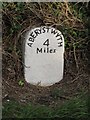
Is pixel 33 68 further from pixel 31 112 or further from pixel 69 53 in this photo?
pixel 31 112

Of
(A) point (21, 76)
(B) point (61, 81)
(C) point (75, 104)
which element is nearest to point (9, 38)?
(A) point (21, 76)

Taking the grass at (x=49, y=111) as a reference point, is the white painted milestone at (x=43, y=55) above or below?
above

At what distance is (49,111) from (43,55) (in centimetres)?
107

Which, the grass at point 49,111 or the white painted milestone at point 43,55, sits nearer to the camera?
the grass at point 49,111

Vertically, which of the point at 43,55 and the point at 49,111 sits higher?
the point at 43,55

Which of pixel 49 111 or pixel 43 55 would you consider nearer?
pixel 49 111

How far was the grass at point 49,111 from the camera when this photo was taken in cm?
446

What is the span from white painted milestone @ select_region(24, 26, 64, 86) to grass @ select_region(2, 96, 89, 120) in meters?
0.74

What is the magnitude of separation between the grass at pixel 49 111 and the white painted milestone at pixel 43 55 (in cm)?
74

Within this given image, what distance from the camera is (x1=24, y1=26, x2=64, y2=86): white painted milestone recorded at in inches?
213

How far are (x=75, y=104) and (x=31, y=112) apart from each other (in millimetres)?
504

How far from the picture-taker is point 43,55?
17.8 feet

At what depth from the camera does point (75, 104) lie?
464cm

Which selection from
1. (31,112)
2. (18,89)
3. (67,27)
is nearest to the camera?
(31,112)
